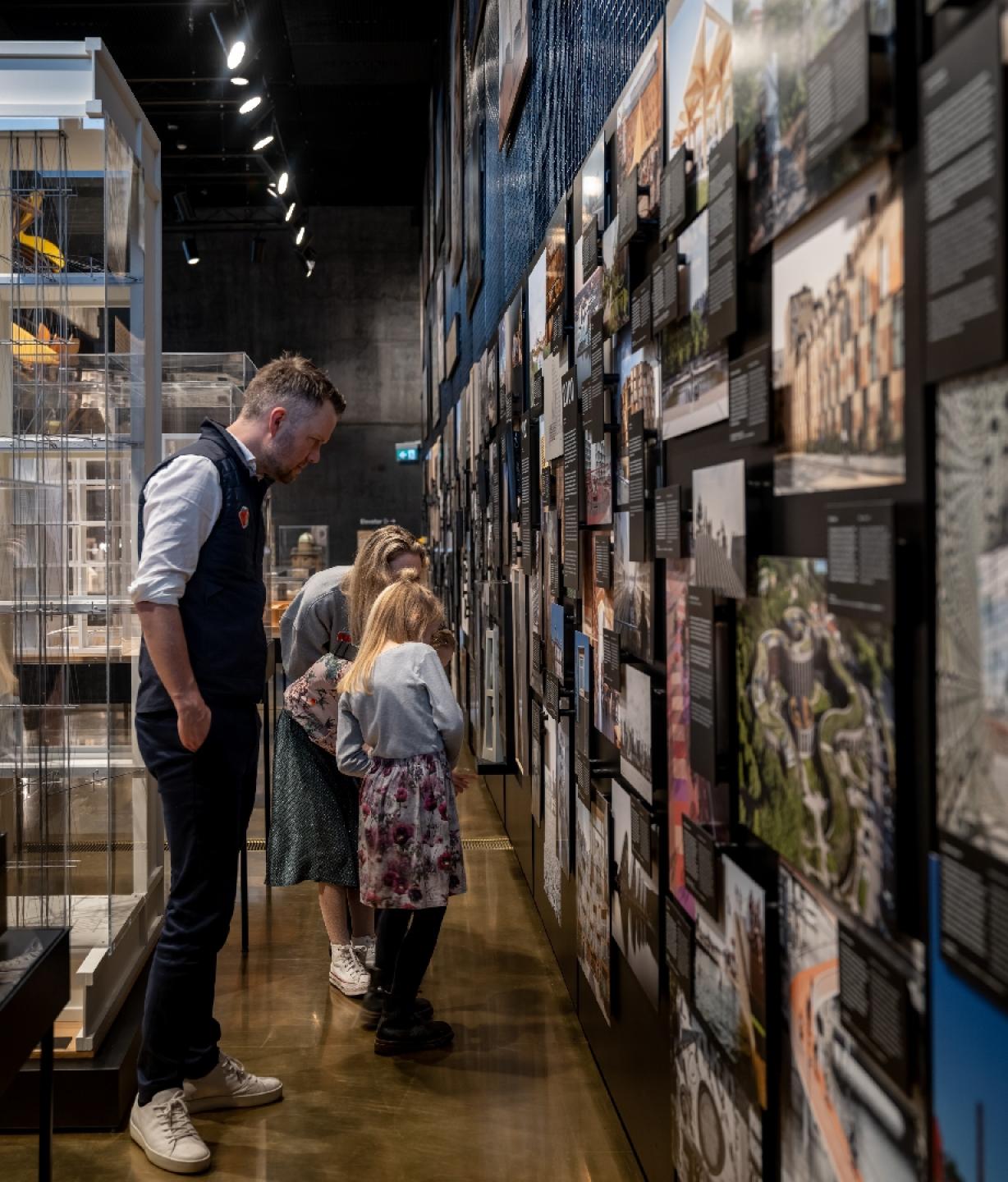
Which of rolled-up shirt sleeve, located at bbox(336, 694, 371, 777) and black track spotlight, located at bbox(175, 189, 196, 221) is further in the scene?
black track spotlight, located at bbox(175, 189, 196, 221)

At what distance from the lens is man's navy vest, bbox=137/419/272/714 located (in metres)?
2.88

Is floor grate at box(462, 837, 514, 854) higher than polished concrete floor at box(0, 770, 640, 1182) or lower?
higher

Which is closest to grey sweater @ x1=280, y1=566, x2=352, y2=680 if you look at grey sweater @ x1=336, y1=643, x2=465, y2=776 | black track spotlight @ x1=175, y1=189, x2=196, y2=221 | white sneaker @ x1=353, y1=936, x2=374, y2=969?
grey sweater @ x1=336, y1=643, x2=465, y2=776

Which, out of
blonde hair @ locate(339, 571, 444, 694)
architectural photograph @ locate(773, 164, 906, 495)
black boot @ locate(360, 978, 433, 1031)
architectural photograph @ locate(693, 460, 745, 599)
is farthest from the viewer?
black boot @ locate(360, 978, 433, 1031)

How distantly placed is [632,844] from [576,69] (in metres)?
2.27

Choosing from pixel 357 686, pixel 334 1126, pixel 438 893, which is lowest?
pixel 334 1126

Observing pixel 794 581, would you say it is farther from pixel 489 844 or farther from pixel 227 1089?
pixel 489 844

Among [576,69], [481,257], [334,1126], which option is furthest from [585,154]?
[481,257]

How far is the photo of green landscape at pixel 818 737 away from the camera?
1.21m

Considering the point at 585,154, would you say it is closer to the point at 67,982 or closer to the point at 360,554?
the point at 360,554

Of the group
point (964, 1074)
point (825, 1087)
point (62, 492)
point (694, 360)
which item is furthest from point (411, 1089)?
point (964, 1074)

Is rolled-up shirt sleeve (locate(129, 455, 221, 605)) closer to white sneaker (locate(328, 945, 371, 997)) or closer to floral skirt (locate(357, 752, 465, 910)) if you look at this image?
floral skirt (locate(357, 752, 465, 910))

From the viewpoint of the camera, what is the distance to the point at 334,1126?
3.04 meters

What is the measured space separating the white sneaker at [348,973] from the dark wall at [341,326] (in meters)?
17.4
